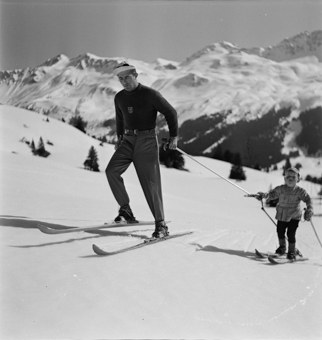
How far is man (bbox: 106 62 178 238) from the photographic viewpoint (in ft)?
14.7

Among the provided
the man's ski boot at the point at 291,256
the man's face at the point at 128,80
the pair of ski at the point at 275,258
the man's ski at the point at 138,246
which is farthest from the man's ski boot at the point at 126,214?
the man's ski boot at the point at 291,256

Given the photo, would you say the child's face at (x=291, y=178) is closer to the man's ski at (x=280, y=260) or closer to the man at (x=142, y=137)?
the man's ski at (x=280, y=260)

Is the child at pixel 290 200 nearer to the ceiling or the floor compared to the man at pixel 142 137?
nearer to the floor

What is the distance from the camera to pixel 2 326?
98.4 inches

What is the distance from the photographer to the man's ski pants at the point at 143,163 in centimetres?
462

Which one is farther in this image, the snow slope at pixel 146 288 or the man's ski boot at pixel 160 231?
the man's ski boot at pixel 160 231

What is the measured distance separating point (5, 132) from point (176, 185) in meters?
14.4

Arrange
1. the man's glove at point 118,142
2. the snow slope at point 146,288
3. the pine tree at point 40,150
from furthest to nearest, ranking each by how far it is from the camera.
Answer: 1. the pine tree at point 40,150
2. the man's glove at point 118,142
3. the snow slope at point 146,288

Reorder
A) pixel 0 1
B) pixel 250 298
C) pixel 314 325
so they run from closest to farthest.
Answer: pixel 314 325
pixel 250 298
pixel 0 1

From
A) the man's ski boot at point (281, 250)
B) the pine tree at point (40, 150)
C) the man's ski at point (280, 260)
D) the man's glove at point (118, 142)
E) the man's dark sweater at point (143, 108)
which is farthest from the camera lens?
the pine tree at point (40, 150)

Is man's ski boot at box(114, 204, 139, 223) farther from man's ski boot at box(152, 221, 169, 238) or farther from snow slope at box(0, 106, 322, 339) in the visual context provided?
man's ski boot at box(152, 221, 169, 238)

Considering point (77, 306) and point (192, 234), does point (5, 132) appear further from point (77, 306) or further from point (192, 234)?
point (77, 306)

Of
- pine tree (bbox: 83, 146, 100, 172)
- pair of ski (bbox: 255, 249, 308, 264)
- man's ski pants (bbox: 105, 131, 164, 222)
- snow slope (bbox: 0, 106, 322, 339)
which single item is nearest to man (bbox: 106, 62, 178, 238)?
man's ski pants (bbox: 105, 131, 164, 222)

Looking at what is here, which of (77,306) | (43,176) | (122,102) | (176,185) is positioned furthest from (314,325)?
(176,185)
